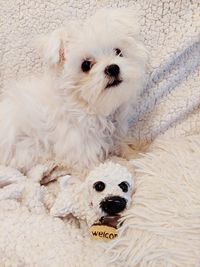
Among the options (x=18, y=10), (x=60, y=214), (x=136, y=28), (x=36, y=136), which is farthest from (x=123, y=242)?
(x=18, y=10)

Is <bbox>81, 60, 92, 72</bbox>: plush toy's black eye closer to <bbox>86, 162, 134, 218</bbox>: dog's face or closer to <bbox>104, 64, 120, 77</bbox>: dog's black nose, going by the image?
<bbox>104, 64, 120, 77</bbox>: dog's black nose

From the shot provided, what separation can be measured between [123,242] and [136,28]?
0.74 metres

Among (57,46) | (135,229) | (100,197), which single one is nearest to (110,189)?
(100,197)

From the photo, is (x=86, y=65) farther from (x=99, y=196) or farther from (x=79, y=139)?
(x=99, y=196)

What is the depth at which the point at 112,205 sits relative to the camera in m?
1.40

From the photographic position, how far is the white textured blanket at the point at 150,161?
1.30 meters

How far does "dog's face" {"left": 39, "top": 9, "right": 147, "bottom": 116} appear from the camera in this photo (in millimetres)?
1596

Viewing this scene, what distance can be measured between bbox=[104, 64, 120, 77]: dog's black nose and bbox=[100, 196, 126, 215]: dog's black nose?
41 centimetres

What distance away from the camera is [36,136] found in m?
1.80

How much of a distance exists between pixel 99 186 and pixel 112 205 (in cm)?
8

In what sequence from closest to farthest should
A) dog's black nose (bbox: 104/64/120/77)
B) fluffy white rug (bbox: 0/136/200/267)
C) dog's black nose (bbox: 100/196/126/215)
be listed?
fluffy white rug (bbox: 0/136/200/267), dog's black nose (bbox: 100/196/126/215), dog's black nose (bbox: 104/64/120/77)

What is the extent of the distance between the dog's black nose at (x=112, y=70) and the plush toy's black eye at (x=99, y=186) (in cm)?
36

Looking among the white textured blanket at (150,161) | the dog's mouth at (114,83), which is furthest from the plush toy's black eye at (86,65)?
the white textured blanket at (150,161)

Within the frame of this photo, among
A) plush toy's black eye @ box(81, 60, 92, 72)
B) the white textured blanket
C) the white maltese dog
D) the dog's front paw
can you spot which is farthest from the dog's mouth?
the dog's front paw
